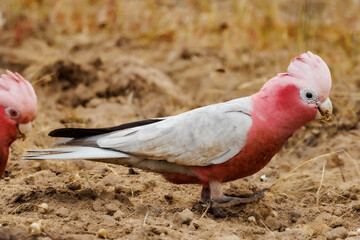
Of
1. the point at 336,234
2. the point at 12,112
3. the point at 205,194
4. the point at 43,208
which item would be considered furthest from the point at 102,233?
the point at 336,234

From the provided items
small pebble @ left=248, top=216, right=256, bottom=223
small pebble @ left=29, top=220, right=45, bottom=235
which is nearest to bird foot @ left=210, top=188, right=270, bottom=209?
small pebble @ left=248, top=216, right=256, bottom=223

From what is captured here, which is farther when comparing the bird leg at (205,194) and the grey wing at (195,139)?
the bird leg at (205,194)

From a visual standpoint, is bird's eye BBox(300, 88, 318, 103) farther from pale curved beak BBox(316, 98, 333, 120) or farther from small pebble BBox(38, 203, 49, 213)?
small pebble BBox(38, 203, 49, 213)

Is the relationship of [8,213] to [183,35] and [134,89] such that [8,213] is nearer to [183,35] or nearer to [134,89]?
[134,89]

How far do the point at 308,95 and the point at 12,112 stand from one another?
1716 millimetres

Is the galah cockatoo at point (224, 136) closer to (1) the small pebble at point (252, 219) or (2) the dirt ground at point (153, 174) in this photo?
(1) the small pebble at point (252, 219)

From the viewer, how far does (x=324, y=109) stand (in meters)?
3.67

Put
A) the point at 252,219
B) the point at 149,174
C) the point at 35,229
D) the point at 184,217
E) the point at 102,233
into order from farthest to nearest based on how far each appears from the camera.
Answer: the point at 149,174, the point at 252,219, the point at 184,217, the point at 102,233, the point at 35,229

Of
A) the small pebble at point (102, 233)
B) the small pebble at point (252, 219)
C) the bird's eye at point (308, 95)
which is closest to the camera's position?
the small pebble at point (102, 233)

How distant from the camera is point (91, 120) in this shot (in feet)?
18.8

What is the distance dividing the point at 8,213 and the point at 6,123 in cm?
56

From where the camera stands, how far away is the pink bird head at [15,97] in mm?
3330

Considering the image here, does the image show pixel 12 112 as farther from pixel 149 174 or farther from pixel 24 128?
pixel 149 174

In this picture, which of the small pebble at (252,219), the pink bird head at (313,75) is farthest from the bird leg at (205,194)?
the pink bird head at (313,75)
